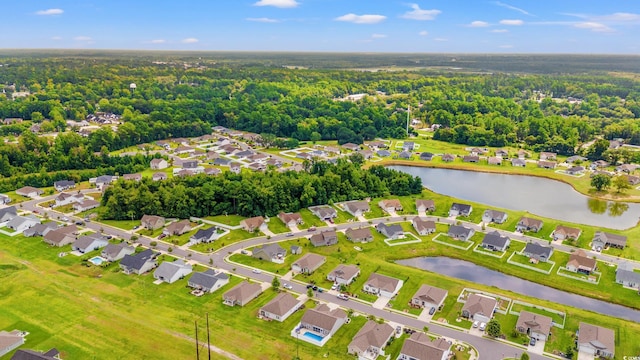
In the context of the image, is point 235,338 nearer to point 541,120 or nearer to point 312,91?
point 541,120

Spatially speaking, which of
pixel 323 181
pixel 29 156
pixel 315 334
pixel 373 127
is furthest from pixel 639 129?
pixel 29 156

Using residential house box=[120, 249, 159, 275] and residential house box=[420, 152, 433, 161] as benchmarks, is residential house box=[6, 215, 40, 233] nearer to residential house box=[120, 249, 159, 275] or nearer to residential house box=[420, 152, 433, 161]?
residential house box=[120, 249, 159, 275]

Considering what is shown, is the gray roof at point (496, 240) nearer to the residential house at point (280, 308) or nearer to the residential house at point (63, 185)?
the residential house at point (280, 308)

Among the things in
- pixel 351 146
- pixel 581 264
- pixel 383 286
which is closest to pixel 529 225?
pixel 581 264

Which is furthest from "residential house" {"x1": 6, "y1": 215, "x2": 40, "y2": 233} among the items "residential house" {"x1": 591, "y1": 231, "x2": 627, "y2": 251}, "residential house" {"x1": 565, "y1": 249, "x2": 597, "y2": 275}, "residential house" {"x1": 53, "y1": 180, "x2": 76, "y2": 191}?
"residential house" {"x1": 591, "y1": 231, "x2": 627, "y2": 251}

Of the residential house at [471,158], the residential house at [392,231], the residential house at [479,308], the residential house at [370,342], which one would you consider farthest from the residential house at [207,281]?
the residential house at [471,158]

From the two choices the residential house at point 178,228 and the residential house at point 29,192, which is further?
the residential house at point 29,192

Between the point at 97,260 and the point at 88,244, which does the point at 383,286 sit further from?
the point at 88,244
